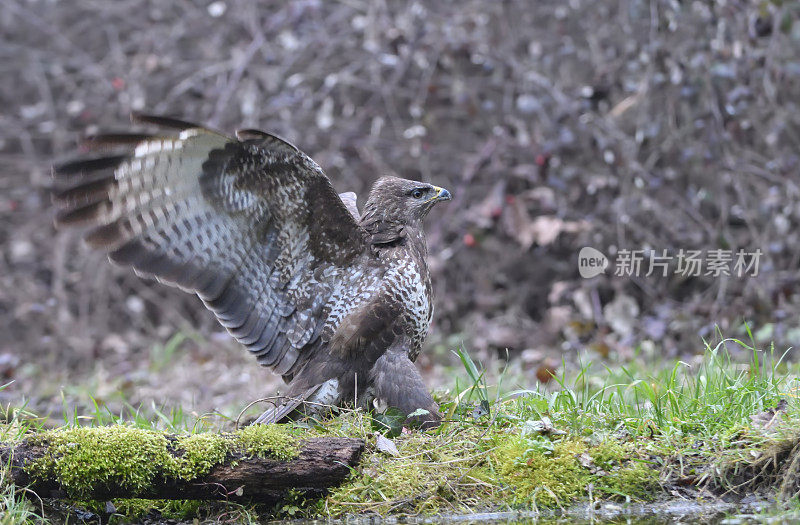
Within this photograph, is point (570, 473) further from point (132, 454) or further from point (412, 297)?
point (132, 454)

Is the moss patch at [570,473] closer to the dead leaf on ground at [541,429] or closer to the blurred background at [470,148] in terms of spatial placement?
the dead leaf on ground at [541,429]

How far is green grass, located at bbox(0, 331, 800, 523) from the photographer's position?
3178 millimetres

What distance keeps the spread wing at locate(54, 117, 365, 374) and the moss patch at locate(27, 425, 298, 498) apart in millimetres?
1086

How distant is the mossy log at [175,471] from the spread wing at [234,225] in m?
1.11

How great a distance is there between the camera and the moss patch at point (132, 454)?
3.13 m

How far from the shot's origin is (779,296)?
22.4 ft

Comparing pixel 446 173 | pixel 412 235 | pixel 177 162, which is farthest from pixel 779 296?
pixel 177 162

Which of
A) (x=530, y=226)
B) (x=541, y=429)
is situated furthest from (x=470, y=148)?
(x=541, y=429)

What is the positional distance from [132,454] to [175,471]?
162 millimetres

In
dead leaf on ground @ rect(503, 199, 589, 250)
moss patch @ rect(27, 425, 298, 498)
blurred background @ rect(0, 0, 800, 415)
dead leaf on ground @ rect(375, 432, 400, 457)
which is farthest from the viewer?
dead leaf on ground @ rect(503, 199, 589, 250)

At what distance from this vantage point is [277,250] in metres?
4.31

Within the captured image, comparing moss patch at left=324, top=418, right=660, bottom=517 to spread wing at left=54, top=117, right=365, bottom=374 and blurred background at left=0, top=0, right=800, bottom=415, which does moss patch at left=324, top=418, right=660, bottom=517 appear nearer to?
spread wing at left=54, top=117, right=365, bottom=374

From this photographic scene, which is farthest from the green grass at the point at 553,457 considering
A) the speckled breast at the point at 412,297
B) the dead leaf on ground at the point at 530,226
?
the dead leaf on ground at the point at 530,226

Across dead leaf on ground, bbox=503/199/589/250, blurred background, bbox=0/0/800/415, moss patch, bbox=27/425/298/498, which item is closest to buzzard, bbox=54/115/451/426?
moss patch, bbox=27/425/298/498
